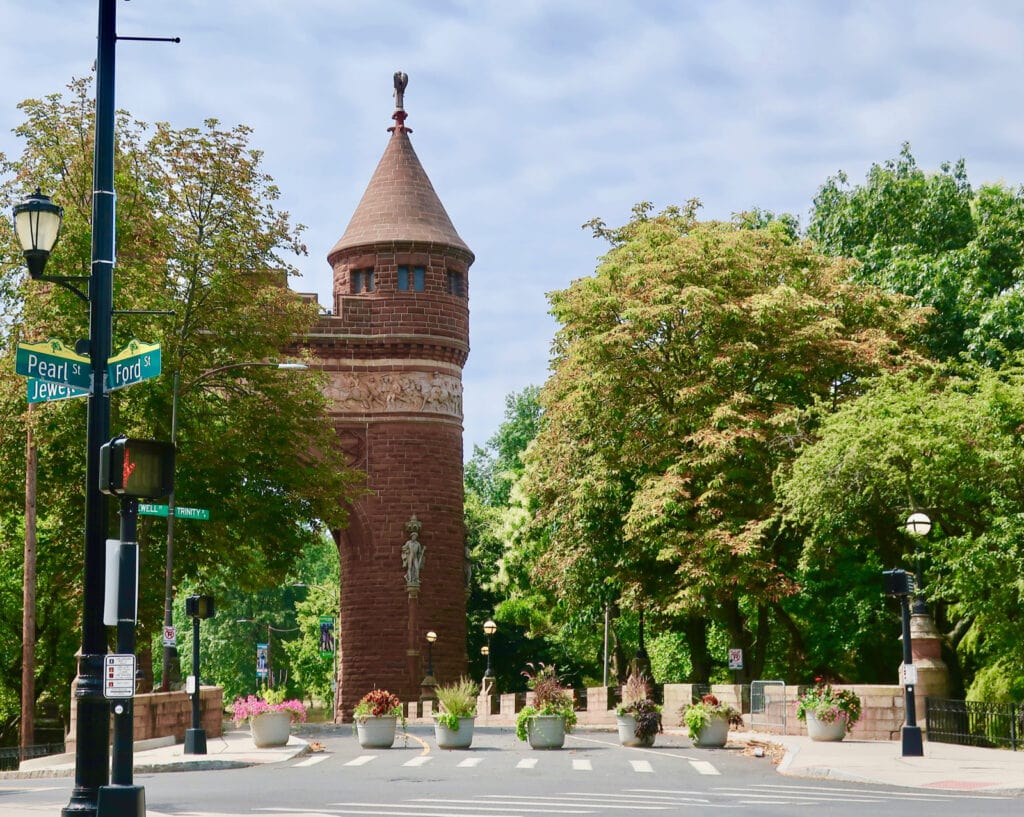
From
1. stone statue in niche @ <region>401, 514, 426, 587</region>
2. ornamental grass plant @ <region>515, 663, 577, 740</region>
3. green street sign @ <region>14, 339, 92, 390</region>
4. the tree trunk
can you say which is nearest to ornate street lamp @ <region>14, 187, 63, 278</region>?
green street sign @ <region>14, 339, 92, 390</region>

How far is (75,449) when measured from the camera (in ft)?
106

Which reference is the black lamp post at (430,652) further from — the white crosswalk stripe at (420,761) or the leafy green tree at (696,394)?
the white crosswalk stripe at (420,761)

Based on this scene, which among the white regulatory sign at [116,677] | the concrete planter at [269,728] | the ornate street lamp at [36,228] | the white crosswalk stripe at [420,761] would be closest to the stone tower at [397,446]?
the concrete planter at [269,728]

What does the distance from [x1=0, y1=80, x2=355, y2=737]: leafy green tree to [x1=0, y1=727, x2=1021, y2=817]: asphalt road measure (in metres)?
10.8

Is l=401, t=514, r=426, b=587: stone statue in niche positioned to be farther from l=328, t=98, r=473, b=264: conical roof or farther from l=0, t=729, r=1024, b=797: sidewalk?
l=0, t=729, r=1024, b=797: sidewalk

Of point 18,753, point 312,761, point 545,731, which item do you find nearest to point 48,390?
point 312,761

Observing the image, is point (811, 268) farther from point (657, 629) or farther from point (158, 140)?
point (158, 140)

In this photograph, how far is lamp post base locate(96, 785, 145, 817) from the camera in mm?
10867

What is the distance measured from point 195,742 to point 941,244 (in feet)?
99.3

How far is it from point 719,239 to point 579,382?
5.49 m

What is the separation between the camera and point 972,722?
84.9 ft

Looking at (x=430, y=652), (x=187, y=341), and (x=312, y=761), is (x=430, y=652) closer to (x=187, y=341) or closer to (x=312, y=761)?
(x=187, y=341)

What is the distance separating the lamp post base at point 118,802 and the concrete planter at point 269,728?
55.9ft

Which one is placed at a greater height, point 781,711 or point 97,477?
point 97,477
